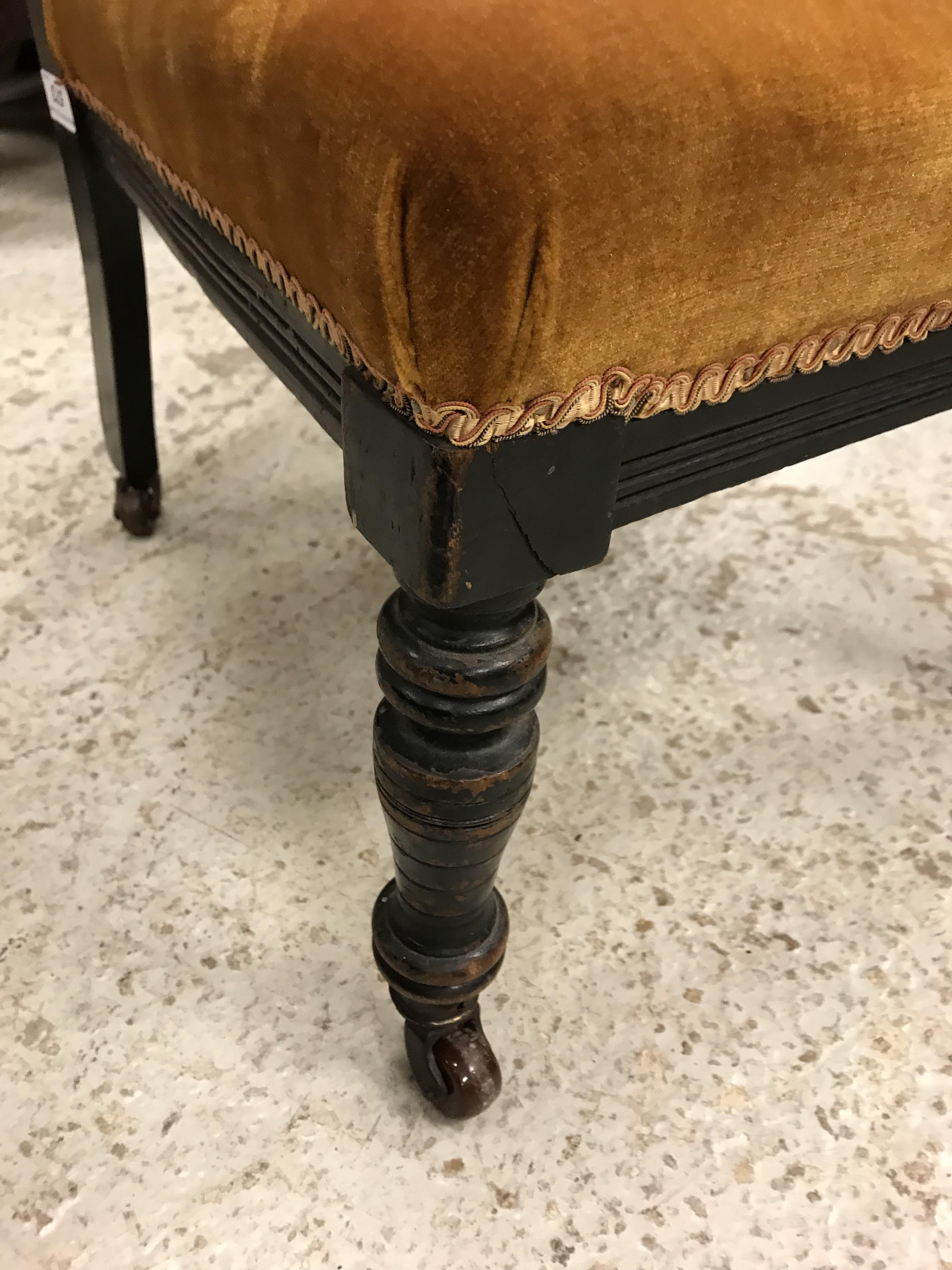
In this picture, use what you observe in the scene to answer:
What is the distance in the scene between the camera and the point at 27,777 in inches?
28.9

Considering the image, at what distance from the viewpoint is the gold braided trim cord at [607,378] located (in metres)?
0.30

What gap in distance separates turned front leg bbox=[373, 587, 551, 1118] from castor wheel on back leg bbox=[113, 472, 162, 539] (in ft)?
1.76

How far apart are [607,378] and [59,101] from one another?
20.9 inches

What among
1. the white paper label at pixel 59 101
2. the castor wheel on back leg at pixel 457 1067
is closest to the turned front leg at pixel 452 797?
the castor wheel on back leg at pixel 457 1067

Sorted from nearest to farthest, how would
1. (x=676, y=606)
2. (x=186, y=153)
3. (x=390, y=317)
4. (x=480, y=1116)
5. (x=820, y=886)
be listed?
(x=390, y=317) < (x=186, y=153) < (x=480, y=1116) < (x=820, y=886) < (x=676, y=606)

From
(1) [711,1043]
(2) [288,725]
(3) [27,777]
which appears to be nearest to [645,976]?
(1) [711,1043]

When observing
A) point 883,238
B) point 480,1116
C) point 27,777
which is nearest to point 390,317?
point 883,238

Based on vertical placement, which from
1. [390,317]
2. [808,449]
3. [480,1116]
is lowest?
[480,1116]

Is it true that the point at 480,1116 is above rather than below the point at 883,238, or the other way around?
below

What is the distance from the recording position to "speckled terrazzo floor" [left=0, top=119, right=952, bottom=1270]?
1.75 ft

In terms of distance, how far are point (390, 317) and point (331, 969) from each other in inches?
18.6

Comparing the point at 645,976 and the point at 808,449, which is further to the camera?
the point at 645,976

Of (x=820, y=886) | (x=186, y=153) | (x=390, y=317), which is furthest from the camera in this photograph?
(x=820, y=886)

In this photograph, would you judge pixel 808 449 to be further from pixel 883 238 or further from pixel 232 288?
pixel 232 288
